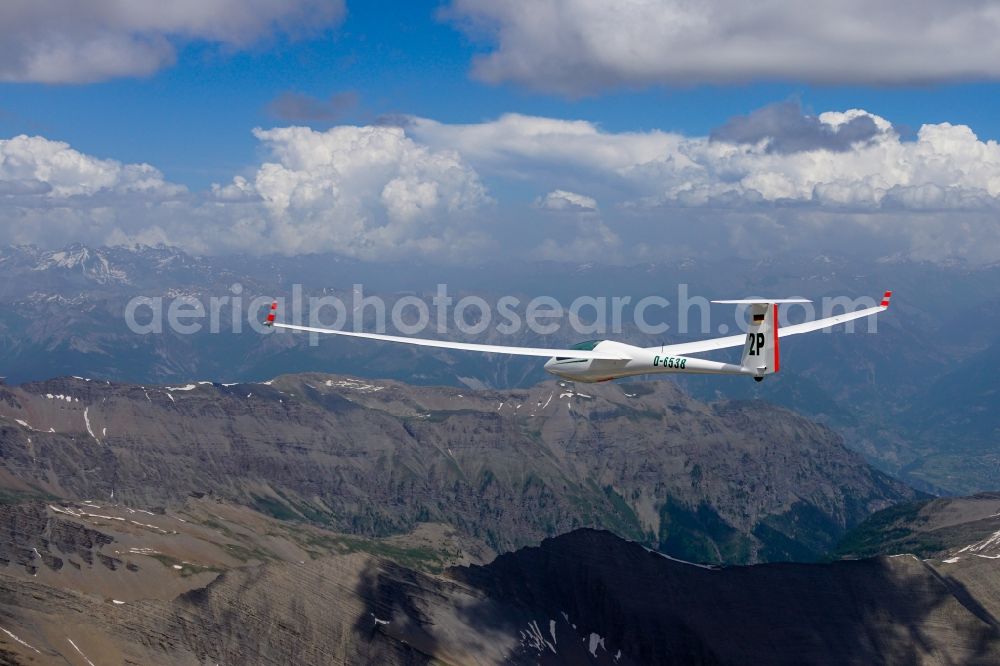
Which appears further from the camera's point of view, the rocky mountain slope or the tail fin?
the rocky mountain slope

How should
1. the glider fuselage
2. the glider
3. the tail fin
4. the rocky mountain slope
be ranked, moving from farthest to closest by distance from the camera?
the rocky mountain slope → the glider fuselage → the glider → the tail fin

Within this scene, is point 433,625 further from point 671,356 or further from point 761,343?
point 761,343

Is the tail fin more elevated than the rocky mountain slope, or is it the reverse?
the tail fin

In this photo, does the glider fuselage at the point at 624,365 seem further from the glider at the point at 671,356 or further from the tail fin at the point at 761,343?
the tail fin at the point at 761,343

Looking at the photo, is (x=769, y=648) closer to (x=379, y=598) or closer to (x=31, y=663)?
(x=379, y=598)

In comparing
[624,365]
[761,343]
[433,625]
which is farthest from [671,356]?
[433,625]

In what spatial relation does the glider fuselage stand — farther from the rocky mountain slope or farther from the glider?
the rocky mountain slope

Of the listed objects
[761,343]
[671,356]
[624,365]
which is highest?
[761,343]

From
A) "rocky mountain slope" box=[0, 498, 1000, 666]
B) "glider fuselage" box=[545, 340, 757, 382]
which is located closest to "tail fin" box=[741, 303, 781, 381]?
"glider fuselage" box=[545, 340, 757, 382]

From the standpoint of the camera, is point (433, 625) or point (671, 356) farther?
point (433, 625)
